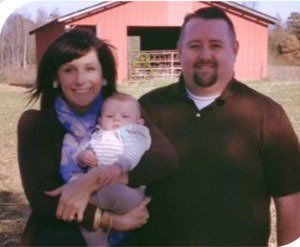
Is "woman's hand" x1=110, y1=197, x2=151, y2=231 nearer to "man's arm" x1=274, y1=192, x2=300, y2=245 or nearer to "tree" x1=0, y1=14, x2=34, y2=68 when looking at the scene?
"man's arm" x1=274, y1=192, x2=300, y2=245

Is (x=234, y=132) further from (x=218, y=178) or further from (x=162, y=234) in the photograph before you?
(x=162, y=234)

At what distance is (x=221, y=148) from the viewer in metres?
1.74

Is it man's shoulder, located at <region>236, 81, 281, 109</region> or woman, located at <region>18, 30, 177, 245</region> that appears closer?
woman, located at <region>18, 30, 177, 245</region>

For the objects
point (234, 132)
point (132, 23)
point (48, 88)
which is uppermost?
point (132, 23)

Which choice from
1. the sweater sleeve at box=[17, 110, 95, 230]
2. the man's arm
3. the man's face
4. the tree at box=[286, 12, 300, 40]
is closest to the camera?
the sweater sleeve at box=[17, 110, 95, 230]

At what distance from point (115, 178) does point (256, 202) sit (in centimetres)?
48

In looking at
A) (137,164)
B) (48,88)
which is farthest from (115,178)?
(48,88)

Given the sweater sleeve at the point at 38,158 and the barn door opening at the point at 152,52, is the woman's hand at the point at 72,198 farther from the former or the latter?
the barn door opening at the point at 152,52

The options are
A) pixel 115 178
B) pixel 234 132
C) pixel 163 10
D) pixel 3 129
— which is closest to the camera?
pixel 115 178

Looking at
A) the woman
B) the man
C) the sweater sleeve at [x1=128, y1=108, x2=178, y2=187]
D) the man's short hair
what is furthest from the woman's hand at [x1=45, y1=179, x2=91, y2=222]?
the man's short hair

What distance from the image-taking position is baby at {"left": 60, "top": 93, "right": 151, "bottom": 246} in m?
1.57

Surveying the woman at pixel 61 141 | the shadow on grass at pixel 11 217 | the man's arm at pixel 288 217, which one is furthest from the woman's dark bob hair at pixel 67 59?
the shadow on grass at pixel 11 217

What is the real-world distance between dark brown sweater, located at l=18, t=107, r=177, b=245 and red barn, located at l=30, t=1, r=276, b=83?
0.98 feet

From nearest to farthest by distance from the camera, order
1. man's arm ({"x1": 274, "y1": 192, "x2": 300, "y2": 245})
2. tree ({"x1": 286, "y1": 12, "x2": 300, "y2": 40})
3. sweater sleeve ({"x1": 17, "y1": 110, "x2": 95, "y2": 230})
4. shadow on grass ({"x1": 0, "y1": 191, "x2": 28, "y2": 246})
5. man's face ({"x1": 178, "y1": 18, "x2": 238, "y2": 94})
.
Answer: sweater sleeve ({"x1": 17, "y1": 110, "x2": 95, "y2": 230})
man's face ({"x1": 178, "y1": 18, "x2": 238, "y2": 94})
man's arm ({"x1": 274, "y1": 192, "x2": 300, "y2": 245})
tree ({"x1": 286, "y1": 12, "x2": 300, "y2": 40})
shadow on grass ({"x1": 0, "y1": 191, "x2": 28, "y2": 246})
